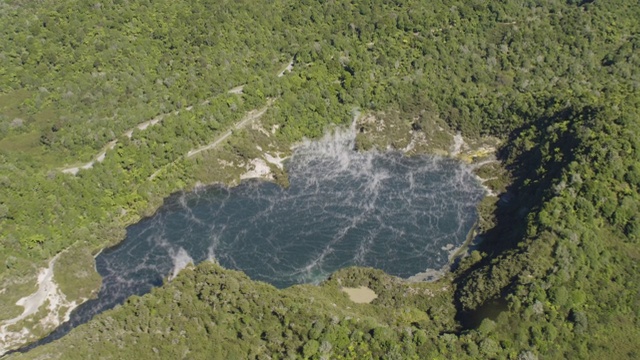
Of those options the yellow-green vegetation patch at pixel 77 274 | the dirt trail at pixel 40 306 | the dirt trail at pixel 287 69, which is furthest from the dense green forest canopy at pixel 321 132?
the dirt trail at pixel 40 306

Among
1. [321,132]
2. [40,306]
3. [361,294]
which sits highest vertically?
[361,294]

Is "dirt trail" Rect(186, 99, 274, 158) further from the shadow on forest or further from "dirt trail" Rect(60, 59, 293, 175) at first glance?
the shadow on forest

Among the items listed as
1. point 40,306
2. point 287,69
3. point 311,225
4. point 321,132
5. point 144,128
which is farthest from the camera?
point 287,69

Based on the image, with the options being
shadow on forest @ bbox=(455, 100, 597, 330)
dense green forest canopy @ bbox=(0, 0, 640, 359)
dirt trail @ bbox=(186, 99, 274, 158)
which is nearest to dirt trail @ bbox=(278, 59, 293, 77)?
dense green forest canopy @ bbox=(0, 0, 640, 359)

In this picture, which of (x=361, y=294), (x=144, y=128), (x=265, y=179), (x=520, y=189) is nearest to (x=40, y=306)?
(x=144, y=128)

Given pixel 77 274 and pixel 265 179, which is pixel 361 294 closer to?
pixel 265 179

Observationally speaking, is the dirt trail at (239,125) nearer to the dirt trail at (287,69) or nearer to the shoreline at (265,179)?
the shoreline at (265,179)

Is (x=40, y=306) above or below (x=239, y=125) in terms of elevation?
below
